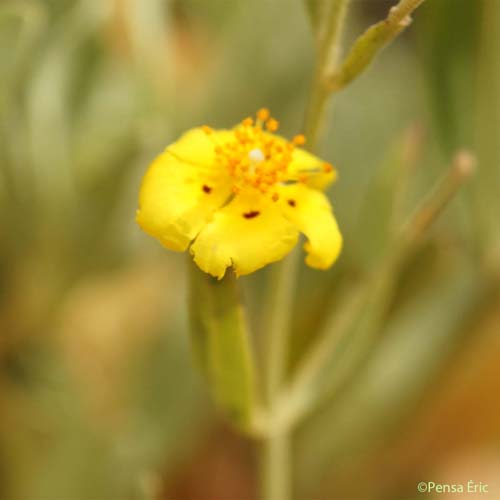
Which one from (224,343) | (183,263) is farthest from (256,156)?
(183,263)

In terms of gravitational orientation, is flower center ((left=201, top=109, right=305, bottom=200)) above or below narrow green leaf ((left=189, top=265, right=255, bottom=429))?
above

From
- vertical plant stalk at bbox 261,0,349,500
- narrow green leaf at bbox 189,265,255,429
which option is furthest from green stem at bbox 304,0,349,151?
narrow green leaf at bbox 189,265,255,429

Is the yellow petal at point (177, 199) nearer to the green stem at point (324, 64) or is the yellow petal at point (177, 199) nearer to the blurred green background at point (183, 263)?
the green stem at point (324, 64)

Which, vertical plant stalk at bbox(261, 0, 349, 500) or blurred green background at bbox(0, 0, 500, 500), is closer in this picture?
vertical plant stalk at bbox(261, 0, 349, 500)

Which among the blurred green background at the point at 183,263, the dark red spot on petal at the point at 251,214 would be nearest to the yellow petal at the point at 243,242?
the dark red spot on petal at the point at 251,214

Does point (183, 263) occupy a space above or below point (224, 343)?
above

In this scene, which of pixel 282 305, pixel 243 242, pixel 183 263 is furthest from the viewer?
pixel 183 263

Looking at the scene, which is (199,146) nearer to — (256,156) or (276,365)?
(256,156)

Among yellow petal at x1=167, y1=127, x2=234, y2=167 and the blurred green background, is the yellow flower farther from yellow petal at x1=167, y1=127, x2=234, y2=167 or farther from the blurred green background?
the blurred green background
